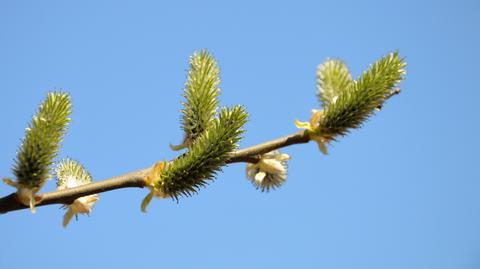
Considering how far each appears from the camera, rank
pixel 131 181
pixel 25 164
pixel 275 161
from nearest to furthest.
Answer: pixel 25 164 < pixel 131 181 < pixel 275 161

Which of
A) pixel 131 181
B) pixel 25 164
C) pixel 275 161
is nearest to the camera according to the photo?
pixel 25 164

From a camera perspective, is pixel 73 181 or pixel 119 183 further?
pixel 73 181

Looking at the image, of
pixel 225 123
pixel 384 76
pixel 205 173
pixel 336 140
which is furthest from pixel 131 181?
pixel 384 76

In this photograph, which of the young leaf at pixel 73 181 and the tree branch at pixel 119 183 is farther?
the young leaf at pixel 73 181

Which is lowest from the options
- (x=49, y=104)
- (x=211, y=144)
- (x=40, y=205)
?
(x=40, y=205)

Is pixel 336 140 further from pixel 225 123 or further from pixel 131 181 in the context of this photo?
pixel 131 181

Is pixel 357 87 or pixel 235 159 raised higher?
pixel 357 87

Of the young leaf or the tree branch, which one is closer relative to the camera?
the tree branch

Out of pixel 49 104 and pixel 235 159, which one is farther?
pixel 235 159
